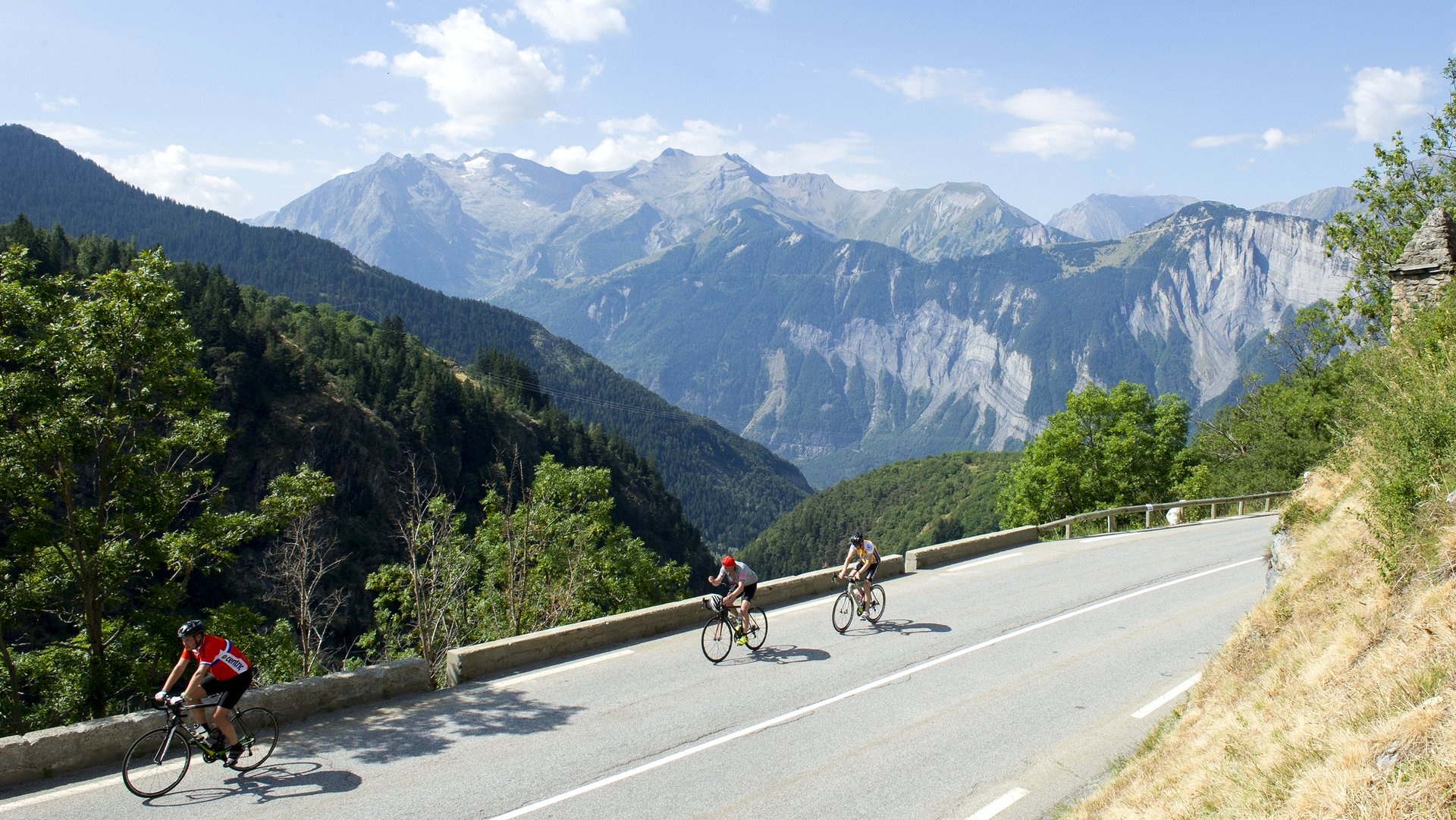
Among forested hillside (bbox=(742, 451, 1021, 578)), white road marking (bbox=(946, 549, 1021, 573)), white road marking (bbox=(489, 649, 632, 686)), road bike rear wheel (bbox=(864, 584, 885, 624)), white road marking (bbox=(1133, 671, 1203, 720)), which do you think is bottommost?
forested hillside (bbox=(742, 451, 1021, 578))

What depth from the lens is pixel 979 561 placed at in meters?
20.1

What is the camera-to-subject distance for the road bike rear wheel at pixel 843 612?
1354 centimetres

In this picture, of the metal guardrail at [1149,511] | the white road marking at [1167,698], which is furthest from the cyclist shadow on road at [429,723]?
the metal guardrail at [1149,511]

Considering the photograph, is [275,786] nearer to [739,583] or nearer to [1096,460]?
[739,583]

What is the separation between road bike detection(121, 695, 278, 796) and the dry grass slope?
25.1 ft

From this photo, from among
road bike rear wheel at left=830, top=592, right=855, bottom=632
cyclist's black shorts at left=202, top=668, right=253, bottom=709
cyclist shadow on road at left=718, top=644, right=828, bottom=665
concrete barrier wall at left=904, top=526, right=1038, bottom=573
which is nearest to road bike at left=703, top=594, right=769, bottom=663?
cyclist shadow on road at left=718, top=644, right=828, bottom=665

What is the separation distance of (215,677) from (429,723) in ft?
7.36

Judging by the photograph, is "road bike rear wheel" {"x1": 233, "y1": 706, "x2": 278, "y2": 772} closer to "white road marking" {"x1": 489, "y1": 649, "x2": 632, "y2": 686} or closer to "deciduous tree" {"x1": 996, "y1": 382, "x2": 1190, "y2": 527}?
"white road marking" {"x1": 489, "y1": 649, "x2": 632, "y2": 686}

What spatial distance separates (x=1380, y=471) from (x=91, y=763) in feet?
41.7

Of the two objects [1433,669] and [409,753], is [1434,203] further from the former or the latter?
[409,753]

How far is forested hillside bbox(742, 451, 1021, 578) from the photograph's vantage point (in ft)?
500

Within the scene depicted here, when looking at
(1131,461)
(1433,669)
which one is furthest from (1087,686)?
(1131,461)

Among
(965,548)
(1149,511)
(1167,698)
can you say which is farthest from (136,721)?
(1149,511)

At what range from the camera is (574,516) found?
26234 mm
